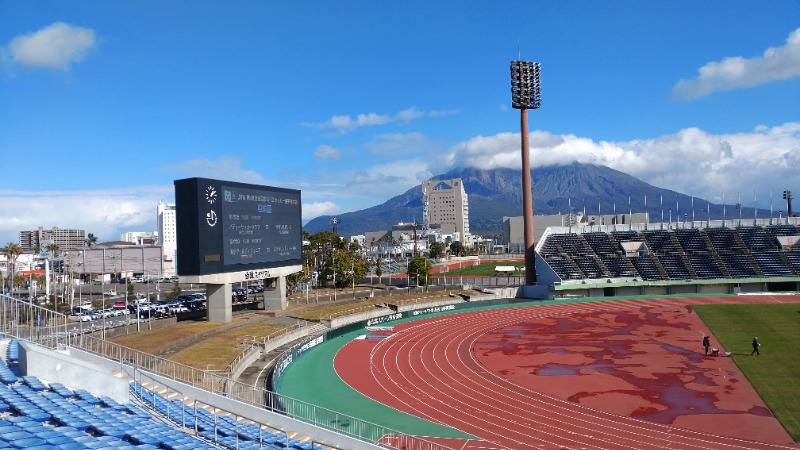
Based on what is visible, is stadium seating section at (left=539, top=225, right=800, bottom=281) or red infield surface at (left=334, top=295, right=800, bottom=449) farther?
stadium seating section at (left=539, top=225, right=800, bottom=281)

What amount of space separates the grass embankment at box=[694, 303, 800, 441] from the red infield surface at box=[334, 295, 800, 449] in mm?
728

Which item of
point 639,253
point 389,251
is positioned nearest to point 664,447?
point 639,253

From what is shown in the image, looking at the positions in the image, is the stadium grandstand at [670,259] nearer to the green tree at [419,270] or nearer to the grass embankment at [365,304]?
the grass embankment at [365,304]

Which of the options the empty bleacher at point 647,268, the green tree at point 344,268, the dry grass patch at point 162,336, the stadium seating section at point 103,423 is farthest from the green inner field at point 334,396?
the empty bleacher at point 647,268

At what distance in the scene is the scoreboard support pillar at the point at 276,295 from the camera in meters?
51.8

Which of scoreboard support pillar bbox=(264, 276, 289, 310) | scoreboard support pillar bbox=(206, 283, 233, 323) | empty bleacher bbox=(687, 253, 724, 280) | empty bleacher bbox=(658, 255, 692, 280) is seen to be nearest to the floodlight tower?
empty bleacher bbox=(658, 255, 692, 280)

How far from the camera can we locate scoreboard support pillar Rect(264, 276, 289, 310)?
5178 cm

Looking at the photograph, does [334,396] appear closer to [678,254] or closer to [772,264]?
[678,254]

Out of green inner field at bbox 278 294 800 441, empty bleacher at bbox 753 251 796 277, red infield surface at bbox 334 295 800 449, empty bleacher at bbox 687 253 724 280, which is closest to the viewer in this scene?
red infield surface at bbox 334 295 800 449

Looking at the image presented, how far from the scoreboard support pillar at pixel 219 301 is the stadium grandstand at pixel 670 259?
138 ft

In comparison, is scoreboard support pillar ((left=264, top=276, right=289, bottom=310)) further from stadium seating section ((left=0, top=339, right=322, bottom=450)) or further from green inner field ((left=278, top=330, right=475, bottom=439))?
stadium seating section ((left=0, top=339, right=322, bottom=450))

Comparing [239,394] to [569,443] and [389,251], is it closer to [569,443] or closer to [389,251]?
[569,443]

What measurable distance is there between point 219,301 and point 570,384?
26656 millimetres

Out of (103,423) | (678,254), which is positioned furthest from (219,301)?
(678,254)
